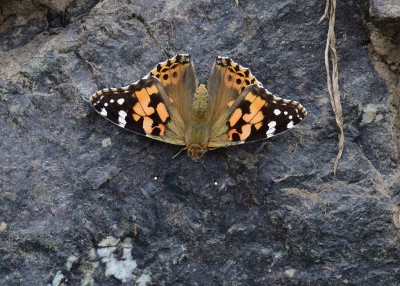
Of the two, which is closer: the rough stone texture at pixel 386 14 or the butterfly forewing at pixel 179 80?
the rough stone texture at pixel 386 14

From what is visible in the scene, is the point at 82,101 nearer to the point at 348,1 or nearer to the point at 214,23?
the point at 214,23

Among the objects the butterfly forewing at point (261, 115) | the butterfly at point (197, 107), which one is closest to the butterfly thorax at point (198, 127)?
the butterfly at point (197, 107)

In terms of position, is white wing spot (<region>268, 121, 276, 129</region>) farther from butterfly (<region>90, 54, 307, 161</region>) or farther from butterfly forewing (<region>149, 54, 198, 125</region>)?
butterfly forewing (<region>149, 54, 198, 125</region>)

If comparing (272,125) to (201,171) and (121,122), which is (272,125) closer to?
(201,171)

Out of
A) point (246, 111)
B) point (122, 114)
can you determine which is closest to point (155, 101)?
point (122, 114)

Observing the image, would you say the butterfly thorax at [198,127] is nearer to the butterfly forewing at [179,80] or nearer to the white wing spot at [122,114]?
the butterfly forewing at [179,80]

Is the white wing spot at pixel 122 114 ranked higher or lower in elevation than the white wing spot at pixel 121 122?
higher
